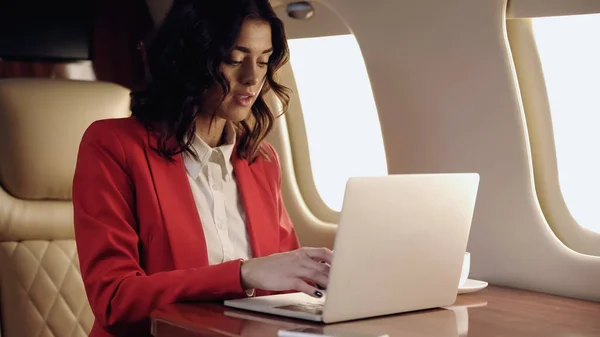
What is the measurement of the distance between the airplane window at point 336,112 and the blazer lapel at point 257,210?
70 centimetres

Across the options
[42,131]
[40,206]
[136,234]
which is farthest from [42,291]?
[136,234]

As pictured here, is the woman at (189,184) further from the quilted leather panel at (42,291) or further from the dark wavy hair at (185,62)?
the quilted leather panel at (42,291)

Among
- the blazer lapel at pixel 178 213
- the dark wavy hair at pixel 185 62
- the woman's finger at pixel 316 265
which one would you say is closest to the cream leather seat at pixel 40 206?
the dark wavy hair at pixel 185 62

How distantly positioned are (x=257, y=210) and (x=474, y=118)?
557 millimetres

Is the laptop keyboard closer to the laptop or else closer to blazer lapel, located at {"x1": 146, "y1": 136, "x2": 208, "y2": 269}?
the laptop

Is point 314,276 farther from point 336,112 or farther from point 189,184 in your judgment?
point 336,112

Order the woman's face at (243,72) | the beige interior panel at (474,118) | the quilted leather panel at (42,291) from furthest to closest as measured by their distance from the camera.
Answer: the quilted leather panel at (42,291) → the beige interior panel at (474,118) → the woman's face at (243,72)

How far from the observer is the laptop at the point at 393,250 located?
4.80ft

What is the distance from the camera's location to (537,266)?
6.67 ft

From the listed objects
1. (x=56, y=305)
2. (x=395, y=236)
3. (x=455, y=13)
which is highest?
(x=455, y=13)

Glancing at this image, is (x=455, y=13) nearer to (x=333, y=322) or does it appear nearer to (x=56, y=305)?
(x=333, y=322)

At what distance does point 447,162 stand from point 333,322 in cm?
84

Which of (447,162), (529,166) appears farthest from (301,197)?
(529,166)

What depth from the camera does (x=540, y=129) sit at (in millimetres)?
2102
